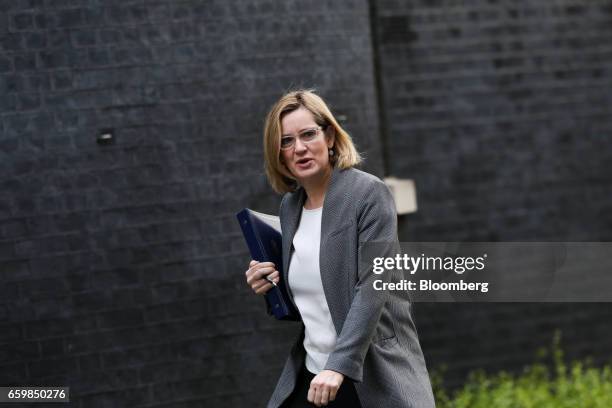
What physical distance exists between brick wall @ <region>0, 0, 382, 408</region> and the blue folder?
7.42 ft

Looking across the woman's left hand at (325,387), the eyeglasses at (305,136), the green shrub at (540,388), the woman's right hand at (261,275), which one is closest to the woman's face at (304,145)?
the eyeglasses at (305,136)

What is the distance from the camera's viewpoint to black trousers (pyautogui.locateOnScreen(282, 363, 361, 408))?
11.7ft

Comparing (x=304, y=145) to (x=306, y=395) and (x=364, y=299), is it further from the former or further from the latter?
(x=306, y=395)

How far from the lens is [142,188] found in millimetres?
5961

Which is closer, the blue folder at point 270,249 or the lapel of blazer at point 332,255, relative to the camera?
the lapel of blazer at point 332,255

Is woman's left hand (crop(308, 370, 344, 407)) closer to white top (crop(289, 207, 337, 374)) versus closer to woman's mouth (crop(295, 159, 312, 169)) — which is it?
white top (crop(289, 207, 337, 374))

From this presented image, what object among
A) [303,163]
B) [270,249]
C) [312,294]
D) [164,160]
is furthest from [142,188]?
[312,294]

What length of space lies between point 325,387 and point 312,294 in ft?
1.29

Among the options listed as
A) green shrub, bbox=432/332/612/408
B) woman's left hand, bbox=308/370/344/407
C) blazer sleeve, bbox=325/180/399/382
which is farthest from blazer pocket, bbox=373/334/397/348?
green shrub, bbox=432/332/612/408

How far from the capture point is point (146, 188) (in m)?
5.97

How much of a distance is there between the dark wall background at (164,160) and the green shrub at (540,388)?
3.99 ft

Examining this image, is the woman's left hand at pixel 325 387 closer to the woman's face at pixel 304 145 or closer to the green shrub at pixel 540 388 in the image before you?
the woman's face at pixel 304 145

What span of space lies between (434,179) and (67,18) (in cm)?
301

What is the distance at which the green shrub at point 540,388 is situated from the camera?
22.8 feet
